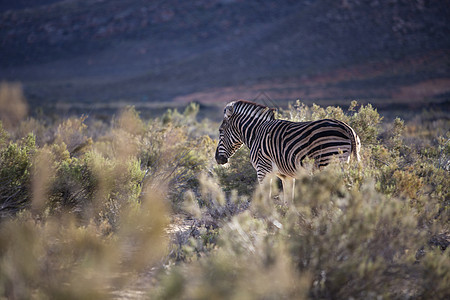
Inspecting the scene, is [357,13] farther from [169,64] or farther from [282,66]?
[169,64]

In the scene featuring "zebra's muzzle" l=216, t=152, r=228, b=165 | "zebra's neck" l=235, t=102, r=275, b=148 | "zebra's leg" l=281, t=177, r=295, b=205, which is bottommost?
"zebra's leg" l=281, t=177, r=295, b=205

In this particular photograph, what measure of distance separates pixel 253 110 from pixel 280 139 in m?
1.13

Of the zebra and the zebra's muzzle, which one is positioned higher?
the zebra

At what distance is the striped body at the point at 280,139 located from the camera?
470 centimetres

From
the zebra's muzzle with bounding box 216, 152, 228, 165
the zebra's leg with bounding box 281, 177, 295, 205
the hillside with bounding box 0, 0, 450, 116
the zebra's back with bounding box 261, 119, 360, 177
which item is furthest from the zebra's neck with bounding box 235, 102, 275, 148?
the hillside with bounding box 0, 0, 450, 116

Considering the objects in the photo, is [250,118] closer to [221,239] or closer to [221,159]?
[221,159]

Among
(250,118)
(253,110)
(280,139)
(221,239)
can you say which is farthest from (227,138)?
(221,239)

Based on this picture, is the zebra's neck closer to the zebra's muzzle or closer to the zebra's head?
the zebra's head

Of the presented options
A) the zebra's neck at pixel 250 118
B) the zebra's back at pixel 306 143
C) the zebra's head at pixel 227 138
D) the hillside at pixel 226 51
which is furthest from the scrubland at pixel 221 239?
the hillside at pixel 226 51

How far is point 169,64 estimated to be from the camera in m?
61.9

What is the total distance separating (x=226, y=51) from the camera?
57625mm

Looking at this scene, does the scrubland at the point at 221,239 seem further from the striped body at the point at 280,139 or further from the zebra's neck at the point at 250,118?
the zebra's neck at the point at 250,118

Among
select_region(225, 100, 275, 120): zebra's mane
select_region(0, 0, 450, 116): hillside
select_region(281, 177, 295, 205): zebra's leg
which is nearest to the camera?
select_region(281, 177, 295, 205): zebra's leg

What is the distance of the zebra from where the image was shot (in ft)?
15.4
